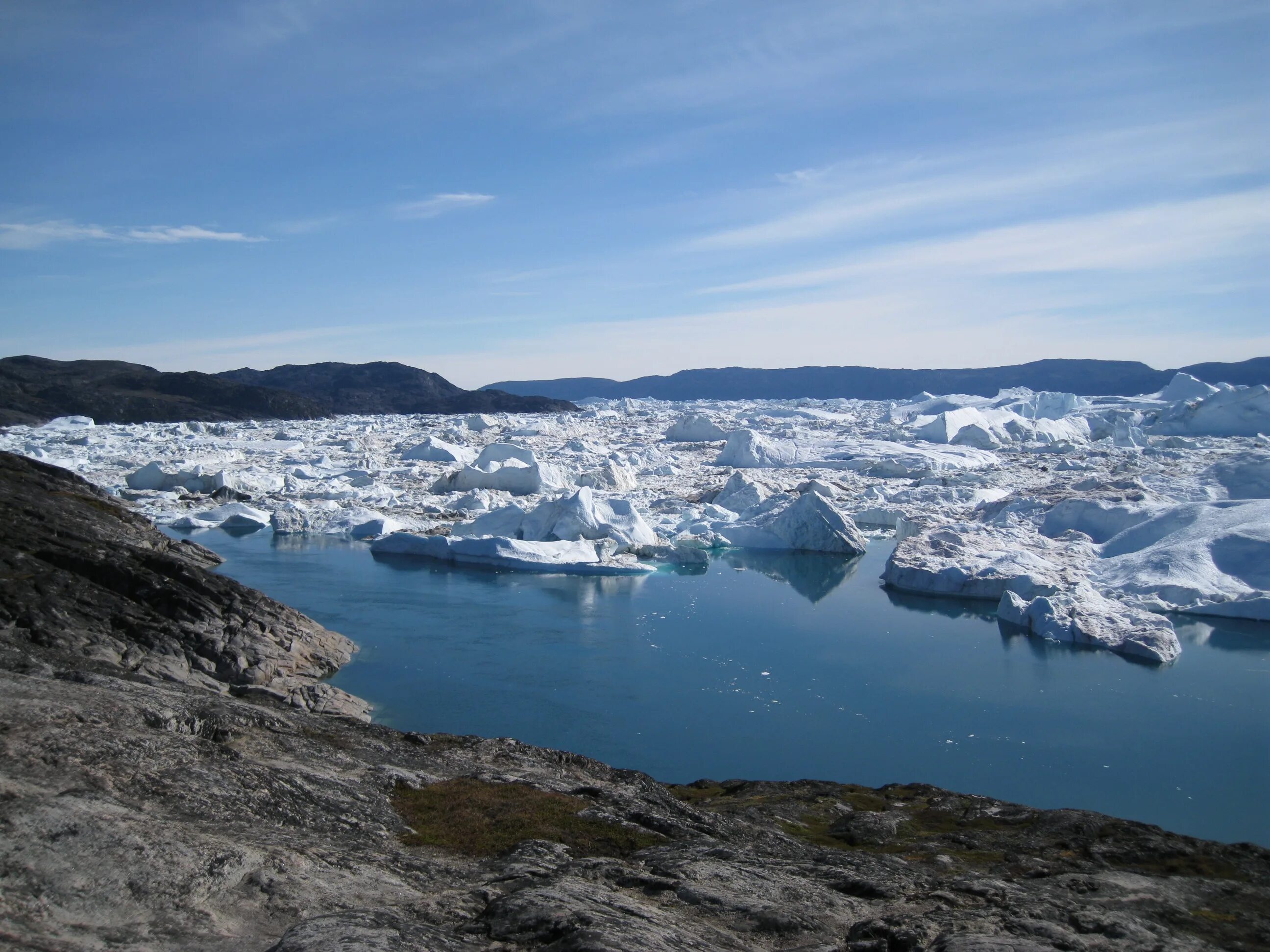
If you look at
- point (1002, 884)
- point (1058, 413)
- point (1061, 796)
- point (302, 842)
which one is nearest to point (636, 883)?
point (302, 842)

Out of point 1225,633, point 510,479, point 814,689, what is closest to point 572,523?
point 510,479

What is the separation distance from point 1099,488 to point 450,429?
26.4 meters

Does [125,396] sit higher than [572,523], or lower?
higher

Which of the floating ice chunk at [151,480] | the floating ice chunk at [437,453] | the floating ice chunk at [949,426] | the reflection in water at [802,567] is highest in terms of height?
the floating ice chunk at [949,426]

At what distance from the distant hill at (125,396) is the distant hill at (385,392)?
4330mm

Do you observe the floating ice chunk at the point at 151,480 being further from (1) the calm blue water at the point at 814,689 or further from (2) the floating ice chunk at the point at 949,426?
(2) the floating ice chunk at the point at 949,426

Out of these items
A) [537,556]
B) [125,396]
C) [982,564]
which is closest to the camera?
[982,564]

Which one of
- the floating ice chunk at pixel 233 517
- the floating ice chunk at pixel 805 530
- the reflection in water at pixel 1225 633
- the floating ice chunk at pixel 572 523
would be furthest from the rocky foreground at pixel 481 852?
the floating ice chunk at pixel 233 517

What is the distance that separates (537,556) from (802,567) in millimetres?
5598

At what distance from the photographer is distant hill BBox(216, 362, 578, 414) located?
208ft

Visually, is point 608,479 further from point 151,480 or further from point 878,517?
point 151,480

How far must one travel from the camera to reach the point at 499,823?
5.27 meters

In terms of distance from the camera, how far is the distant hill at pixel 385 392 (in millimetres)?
63469

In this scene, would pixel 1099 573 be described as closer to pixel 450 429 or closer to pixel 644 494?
pixel 644 494
